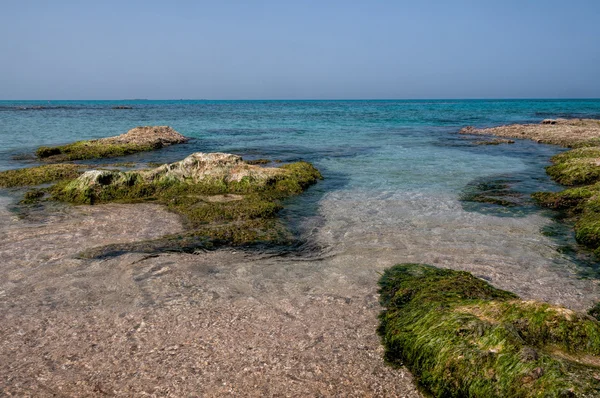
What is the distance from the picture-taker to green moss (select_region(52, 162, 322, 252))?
336 inches

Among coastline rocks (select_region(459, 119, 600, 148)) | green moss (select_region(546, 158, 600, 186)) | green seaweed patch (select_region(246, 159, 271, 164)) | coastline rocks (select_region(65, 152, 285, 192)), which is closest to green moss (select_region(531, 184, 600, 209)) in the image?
green moss (select_region(546, 158, 600, 186))

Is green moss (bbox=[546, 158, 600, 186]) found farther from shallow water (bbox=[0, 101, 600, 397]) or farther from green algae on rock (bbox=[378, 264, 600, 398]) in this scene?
green algae on rock (bbox=[378, 264, 600, 398])

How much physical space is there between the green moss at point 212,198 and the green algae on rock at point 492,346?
3.90 metres

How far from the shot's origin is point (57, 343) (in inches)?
192

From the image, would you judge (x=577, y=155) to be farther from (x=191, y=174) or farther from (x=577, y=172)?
(x=191, y=174)

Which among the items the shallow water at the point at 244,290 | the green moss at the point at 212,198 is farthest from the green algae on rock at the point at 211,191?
the shallow water at the point at 244,290

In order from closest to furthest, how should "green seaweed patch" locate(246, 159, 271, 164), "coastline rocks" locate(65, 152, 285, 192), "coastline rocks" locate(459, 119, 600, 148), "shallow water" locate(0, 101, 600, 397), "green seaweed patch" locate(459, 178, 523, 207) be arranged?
1. "shallow water" locate(0, 101, 600, 397)
2. "green seaweed patch" locate(459, 178, 523, 207)
3. "coastline rocks" locate(65, 152, 285, 192)
4. "green seaweed patch" locate(246, 159, 271, 164)
5. "coastline rocks" locate(459, 119, 600, 148)

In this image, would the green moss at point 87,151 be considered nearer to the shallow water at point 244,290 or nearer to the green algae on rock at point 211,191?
the shallow water at point 244,290

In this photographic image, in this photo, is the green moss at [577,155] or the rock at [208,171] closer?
the rock at [208,171]

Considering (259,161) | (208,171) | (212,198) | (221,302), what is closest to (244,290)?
(221,302)

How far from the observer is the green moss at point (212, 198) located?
8547mm

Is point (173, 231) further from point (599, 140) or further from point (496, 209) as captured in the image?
point (599, 140)

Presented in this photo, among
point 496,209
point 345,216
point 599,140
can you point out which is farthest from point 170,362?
point 599,140

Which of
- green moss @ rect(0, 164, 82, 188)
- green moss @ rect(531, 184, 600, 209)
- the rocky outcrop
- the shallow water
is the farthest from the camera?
the rocky outcrop
